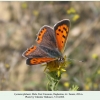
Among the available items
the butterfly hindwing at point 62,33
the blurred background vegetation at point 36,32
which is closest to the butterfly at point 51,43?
the butterfly hindwing at point 62,33

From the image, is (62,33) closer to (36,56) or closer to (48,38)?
(48,38)

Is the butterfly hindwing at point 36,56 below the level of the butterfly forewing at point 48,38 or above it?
below

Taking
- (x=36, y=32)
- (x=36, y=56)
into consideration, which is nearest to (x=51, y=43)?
(x=36, y=56)

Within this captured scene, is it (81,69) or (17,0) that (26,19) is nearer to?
(17,0)

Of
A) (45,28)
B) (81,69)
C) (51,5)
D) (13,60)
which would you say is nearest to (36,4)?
(51,5)

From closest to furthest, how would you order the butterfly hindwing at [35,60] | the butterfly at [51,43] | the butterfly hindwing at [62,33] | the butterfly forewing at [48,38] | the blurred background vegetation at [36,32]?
the butterfly hindwing at [35,60] → the butterfly at [51,43] → the butterfly hindwing at [62,33] → the butterfly forewing at [48,38] → the blurred background vegetation at [36,32]

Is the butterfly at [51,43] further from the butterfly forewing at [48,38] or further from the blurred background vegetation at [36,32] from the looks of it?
the blurred background vegetation at [36,32]

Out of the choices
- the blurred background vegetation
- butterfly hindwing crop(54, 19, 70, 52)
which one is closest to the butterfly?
butterfly hindwing crop(54, 19, 70, 52)
